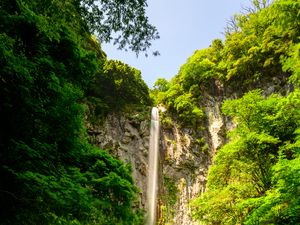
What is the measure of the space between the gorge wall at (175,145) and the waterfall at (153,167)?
0.43 m

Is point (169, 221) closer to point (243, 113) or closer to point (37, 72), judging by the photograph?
point (243, 113)

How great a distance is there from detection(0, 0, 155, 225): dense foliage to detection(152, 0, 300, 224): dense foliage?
4.53 m

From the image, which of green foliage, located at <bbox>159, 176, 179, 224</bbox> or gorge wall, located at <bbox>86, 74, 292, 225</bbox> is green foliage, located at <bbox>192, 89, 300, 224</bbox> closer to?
→ green foliage, located at <bbox>159, 176, 179, 224</bbox>

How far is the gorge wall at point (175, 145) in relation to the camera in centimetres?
2042

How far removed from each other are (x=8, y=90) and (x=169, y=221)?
57.0 feet

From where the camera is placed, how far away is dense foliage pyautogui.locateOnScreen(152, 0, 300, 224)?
848 cm

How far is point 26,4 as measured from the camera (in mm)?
5055

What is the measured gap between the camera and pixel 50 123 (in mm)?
5930

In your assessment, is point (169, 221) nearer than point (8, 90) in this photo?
No

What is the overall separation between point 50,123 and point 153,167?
54.7 ft

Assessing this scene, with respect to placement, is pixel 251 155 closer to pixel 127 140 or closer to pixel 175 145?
pixel 127 140

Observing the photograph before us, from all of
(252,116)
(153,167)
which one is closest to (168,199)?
(153,167)

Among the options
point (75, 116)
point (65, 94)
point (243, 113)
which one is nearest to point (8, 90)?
point (65, 94)

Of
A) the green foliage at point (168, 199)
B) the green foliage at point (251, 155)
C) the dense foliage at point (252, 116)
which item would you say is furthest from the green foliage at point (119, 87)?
the green foliage at point (251, 155)
